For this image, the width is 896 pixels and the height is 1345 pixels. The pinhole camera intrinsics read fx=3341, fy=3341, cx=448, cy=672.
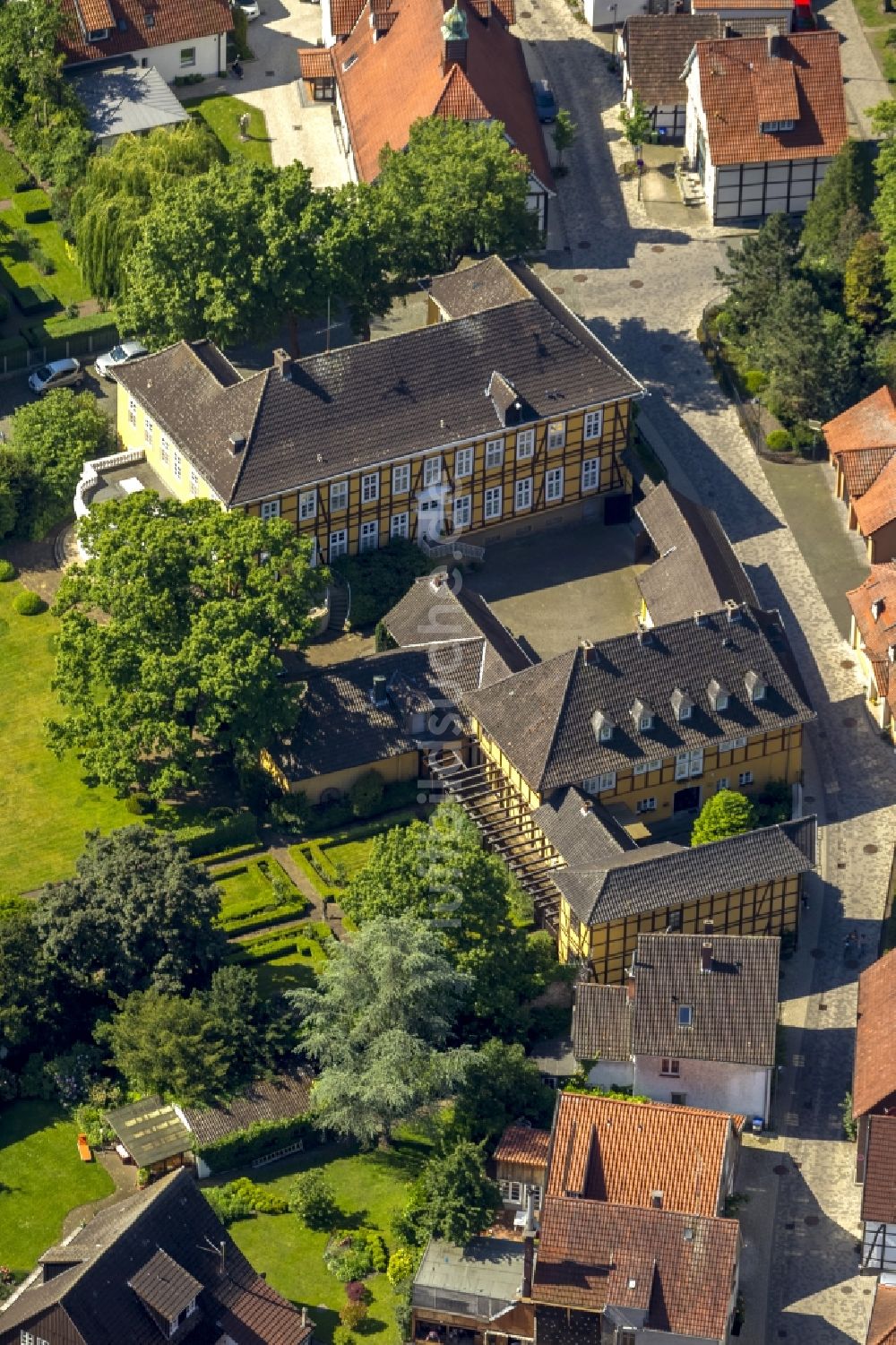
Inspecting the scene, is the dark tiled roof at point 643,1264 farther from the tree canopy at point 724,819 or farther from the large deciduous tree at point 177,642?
the large deciduous tree at point 177,642

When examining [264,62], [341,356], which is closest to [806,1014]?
[341,356]

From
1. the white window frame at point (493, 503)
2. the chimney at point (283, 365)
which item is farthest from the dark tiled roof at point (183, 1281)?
the white window frame at point (493, 503)

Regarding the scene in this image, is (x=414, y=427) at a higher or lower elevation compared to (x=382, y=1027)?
higher

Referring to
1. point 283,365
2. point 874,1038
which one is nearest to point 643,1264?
point 874,1038

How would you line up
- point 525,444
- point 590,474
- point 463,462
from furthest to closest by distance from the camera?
point 590,474, point 525,444, point 463,462

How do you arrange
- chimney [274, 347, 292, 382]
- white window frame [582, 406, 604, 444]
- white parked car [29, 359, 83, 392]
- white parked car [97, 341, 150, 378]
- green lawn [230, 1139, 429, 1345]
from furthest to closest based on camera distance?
white parked car [29, 359, 83, 392], white parked car [97, 341, 150, 378], white window frame [582, 406, 604, 444], chimney [274, 347, 292, 382], green lawn [230, 1139, 429, 1345]

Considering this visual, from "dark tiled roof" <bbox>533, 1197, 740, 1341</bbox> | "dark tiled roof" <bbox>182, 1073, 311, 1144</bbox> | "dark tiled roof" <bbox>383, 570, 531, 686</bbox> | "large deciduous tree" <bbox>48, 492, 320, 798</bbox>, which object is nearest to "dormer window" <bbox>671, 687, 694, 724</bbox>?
"dark tiled roof" <bbox>383, 570, 531, 686</bbox>

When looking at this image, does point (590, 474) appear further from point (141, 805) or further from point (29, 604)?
point (141, 805)

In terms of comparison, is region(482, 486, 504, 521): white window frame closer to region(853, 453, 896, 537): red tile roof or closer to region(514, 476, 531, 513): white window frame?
region(514, 476, 531, 513): white window frame
